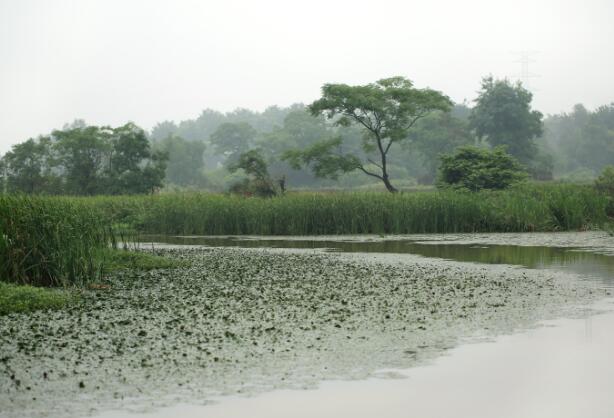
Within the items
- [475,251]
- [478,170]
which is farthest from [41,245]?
[478,170]

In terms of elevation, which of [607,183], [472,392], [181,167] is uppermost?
[181,167]

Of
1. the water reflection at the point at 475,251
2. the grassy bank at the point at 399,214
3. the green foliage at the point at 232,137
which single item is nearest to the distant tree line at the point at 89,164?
the grassy bank at the point at 399,214

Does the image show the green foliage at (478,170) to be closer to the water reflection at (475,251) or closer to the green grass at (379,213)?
the green grass at (379,213)

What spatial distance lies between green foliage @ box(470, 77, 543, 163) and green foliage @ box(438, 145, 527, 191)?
30627 millimetres

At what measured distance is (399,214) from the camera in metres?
26.7

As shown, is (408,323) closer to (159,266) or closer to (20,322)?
(20,322)

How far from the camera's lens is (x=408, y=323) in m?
8.89

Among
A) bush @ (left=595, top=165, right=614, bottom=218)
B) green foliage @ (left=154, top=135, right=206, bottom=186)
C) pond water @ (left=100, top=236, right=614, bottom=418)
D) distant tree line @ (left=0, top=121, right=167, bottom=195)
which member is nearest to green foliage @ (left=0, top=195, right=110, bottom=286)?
pond water @ (left=100, top=236, right=614, bottom=418)

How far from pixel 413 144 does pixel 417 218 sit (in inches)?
2251

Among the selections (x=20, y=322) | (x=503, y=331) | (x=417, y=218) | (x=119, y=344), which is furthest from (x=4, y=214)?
(x=417, y=218)

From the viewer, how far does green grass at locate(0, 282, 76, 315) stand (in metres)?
9.85

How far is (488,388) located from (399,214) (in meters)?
20.6

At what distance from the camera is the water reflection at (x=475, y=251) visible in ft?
48.3

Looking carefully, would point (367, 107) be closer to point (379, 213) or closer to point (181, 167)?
point (379, 213)
